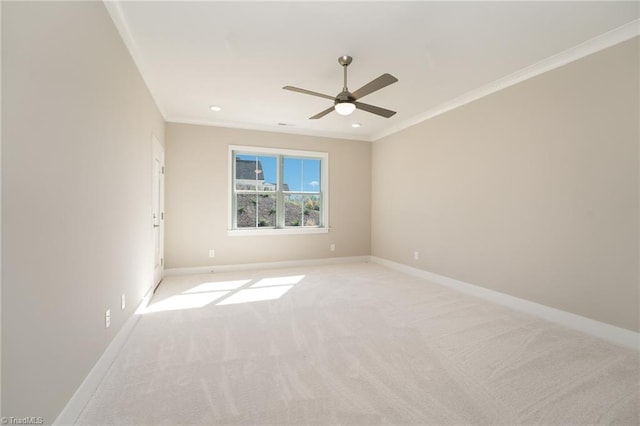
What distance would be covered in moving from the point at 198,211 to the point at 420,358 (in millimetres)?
3978

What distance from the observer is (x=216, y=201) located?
4.78m

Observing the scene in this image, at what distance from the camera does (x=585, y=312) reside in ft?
8.41

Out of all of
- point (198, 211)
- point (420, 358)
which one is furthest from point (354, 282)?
point (198, 211)

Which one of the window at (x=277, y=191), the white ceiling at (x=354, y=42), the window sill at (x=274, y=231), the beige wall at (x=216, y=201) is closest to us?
the white ceiling at (x=354, y=42)

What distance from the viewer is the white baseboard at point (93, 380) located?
1422 mm

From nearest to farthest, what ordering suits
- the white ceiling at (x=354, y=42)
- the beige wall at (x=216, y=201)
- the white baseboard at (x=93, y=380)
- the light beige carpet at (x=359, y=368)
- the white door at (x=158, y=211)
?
the white baseboard at (x=93, y=380) → the light beige carpet at (x=359, y=368) → the white ceiling at (x=354, y=42) → the white door at (x=158, y=211) → the beige wall at (x=216, y=201)

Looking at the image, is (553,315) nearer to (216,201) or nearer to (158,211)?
(216,201)

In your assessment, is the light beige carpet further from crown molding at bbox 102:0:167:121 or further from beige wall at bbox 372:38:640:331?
crown molding at bbox 102:0:167:121

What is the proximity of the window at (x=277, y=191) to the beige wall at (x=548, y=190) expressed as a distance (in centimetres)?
207

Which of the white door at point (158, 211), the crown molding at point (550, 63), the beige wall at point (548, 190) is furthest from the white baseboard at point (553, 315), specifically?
the white door at point (158, 211)

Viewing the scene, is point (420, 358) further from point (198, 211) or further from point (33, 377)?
point (198, 211)

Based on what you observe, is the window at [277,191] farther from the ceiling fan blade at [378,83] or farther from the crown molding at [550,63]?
the ceiling fan blade at [378,83]

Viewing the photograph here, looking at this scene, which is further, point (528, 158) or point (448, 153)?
point (448, 153)

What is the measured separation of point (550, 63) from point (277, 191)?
13.5 feet
